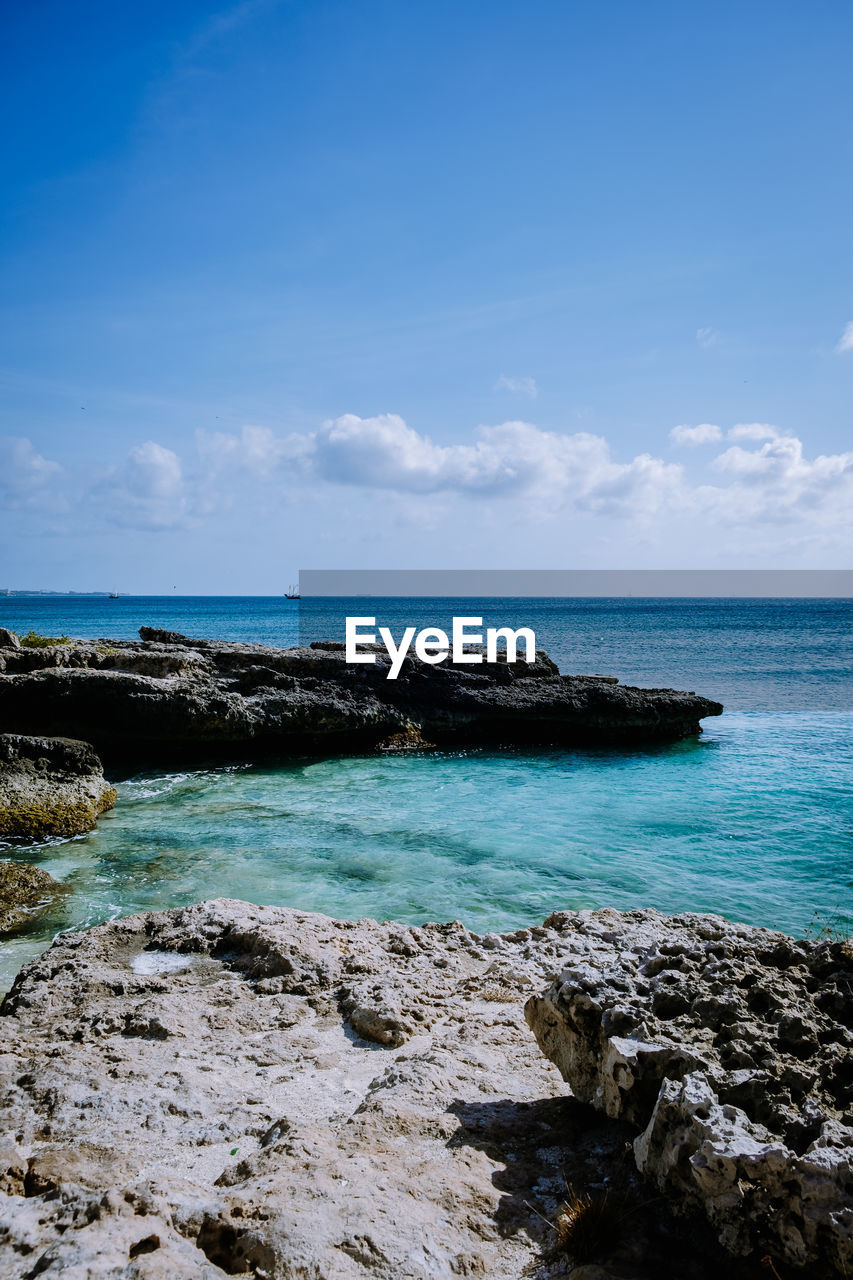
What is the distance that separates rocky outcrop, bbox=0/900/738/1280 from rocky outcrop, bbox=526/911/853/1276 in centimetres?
24

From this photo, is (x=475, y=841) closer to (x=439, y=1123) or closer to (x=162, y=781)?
(x=162, y=781)

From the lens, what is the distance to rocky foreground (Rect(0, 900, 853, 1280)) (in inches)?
111

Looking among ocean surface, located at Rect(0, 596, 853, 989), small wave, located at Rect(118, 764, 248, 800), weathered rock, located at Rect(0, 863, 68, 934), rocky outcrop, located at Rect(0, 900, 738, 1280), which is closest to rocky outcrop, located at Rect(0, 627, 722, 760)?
small wave, located at Rect(118, 764, 248, 800)

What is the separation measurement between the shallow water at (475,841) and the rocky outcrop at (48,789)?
18.6 inches

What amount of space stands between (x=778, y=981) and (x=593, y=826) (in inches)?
368

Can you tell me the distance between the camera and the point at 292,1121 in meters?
3.85

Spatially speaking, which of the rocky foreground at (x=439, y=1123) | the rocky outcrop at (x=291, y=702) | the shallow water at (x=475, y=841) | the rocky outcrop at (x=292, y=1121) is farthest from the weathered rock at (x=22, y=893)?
the rocky outcrop at (x=291, y=702)

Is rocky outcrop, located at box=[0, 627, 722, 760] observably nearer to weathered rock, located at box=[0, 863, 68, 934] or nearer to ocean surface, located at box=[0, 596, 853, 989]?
ocean surface, located at box=[0, 596, 853, 989]

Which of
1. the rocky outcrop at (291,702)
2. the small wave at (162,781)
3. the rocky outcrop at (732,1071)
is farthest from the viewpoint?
the rocky outcrop at (291,702)

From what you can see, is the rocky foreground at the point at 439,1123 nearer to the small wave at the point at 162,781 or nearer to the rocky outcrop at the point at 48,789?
the rocky outcrop at the point at 48,789

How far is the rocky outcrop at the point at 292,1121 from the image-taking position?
9.43 ft

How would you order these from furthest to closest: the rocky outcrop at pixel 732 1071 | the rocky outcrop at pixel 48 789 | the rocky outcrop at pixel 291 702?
the rocky outcrop at pixel 291 702 < the rocky outcrop at pixel 48 789 < the rocky outcrop at pixel 732 1071

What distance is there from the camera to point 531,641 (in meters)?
21.8

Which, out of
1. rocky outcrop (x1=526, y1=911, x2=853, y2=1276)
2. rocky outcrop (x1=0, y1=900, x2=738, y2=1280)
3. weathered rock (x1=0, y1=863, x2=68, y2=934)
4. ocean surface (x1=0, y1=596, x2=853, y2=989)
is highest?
rocky outcrop (x1=526, y1=911, x2=853, y2=1276)
